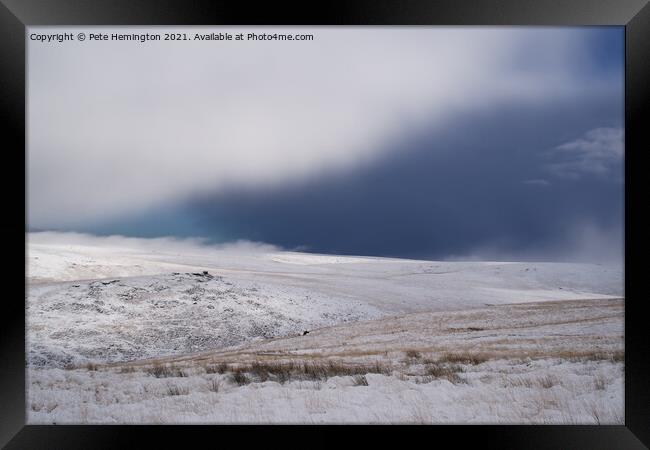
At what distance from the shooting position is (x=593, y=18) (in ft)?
19.9

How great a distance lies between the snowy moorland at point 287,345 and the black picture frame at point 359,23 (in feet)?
0.74

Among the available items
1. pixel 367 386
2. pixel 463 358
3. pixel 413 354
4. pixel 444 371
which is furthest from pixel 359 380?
pixel 463 358

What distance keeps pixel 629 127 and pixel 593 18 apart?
1427 millimetres

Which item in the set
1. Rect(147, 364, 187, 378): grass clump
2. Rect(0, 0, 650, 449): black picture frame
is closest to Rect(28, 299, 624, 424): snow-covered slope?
Rect(147, 364, 187, 378): grass clump

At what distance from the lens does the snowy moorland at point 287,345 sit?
6.31 m

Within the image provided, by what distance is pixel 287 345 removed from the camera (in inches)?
349

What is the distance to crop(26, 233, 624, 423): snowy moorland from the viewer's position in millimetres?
6309

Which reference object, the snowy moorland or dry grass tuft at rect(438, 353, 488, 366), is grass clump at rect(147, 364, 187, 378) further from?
dry grass tuft at rect(438, 353, 488, 366)

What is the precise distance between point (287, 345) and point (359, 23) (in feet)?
18.4

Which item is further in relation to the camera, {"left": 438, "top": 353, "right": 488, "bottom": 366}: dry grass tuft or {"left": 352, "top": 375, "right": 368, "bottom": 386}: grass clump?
{"left": 438, "top": 353, "right": 488, "bottom": 366}: dry grass tuft

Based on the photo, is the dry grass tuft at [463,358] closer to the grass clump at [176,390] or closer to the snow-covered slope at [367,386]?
the snow-covered slope at [367,386]

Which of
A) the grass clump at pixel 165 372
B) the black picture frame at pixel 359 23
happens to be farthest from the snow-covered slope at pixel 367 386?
the black picture frame at pixel 359 23

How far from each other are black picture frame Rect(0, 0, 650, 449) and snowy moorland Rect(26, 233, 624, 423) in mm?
226

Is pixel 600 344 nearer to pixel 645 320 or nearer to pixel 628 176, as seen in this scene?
pixel 645 320
